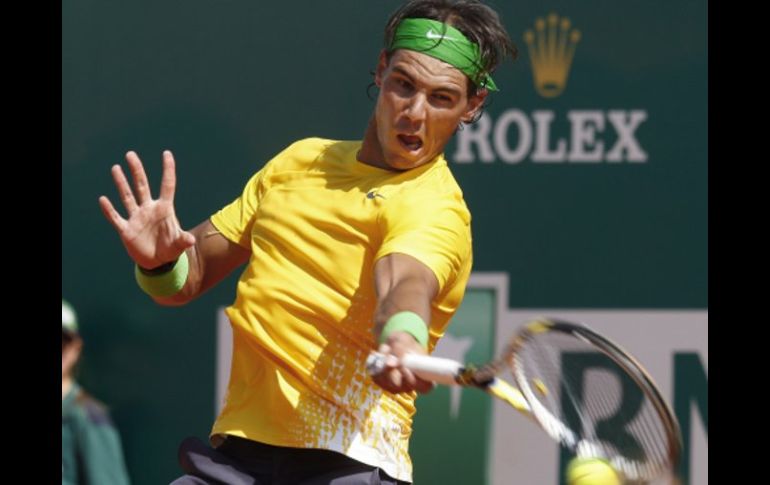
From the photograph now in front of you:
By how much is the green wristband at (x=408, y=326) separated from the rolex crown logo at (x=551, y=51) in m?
2.49

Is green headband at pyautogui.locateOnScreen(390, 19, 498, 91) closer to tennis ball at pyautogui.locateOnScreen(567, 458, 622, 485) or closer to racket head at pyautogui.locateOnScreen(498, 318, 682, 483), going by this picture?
racket head at pyautogui.locateOnScreen(498, 318, 682, 483)

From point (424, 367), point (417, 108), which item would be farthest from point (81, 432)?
point (424, 367)

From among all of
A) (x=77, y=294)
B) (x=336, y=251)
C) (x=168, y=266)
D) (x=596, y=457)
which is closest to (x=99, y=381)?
(x=77, y=294)

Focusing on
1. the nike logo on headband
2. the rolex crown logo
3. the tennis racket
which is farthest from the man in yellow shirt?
the rolex crown logo

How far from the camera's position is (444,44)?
409 cm

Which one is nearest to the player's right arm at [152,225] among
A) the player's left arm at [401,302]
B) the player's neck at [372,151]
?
the player's neck at [372,151]

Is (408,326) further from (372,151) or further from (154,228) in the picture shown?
(154,228)

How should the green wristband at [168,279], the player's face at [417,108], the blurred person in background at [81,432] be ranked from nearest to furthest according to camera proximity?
the player's face at [417,108] → the green wristband at [168,279] → the blurred person in background at [81,432]

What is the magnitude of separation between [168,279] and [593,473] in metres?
1.25

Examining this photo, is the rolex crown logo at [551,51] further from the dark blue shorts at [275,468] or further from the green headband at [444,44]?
the dark blue shorts at [275,468]

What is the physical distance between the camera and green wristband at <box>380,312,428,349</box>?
141 inches

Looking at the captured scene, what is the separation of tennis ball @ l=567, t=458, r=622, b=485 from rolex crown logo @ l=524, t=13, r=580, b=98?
2526mm

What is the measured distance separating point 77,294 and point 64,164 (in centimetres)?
49

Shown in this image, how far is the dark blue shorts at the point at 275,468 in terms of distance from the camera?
391cm
